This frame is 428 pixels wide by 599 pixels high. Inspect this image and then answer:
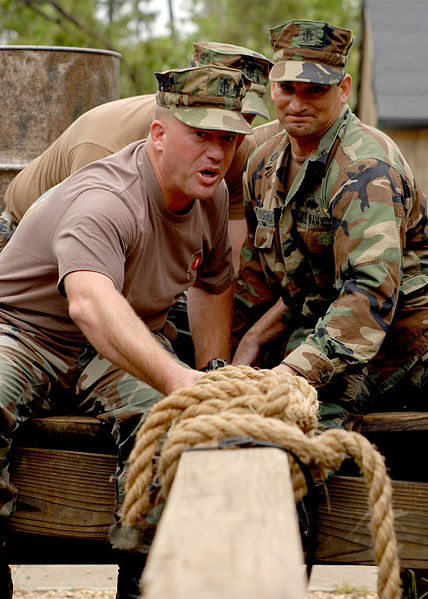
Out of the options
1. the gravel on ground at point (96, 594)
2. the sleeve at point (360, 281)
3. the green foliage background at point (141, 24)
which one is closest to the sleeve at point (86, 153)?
the sleeve at point (360, 281)

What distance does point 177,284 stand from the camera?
125 inches

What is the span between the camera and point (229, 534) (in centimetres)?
110

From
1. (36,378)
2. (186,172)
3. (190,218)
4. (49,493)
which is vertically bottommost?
(49,493)

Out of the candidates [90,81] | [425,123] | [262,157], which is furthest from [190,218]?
[425,123]

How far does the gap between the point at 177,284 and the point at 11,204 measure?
4.69 feet

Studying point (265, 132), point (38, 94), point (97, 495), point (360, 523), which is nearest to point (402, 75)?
point (265, 132)

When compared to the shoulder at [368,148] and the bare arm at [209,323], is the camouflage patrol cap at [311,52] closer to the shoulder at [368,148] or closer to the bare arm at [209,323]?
the shoulder at [368,148]

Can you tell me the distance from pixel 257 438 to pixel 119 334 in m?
1.03

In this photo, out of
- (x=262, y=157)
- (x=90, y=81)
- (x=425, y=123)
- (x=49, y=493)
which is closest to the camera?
(x=49, y=493)

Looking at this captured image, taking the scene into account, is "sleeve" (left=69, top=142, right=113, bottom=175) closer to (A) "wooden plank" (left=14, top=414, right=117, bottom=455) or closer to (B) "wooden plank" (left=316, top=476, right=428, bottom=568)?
(A) "wooden plank" (left=14, top=414, right=117, bottom=455)

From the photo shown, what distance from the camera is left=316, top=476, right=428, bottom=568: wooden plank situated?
263 centimetres

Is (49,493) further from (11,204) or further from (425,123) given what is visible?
(425,123)

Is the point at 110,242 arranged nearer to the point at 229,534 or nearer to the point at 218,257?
the point at 218,257

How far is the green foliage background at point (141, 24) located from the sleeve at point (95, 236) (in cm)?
841
